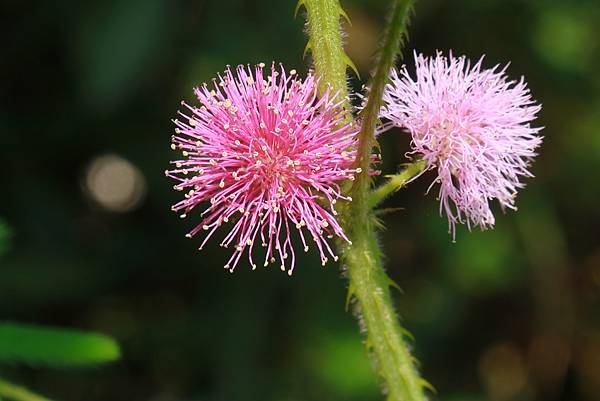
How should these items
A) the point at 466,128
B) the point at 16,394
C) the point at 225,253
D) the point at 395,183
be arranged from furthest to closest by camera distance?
the point at 225,253 → the point at 16,394 → the point at 466,128 → the point at 395,183

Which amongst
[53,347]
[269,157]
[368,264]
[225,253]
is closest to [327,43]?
[269,157]

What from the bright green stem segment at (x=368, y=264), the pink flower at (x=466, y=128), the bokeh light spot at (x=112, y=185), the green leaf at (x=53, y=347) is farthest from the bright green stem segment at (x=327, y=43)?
the bokeh light spot at (x=112, y=185)

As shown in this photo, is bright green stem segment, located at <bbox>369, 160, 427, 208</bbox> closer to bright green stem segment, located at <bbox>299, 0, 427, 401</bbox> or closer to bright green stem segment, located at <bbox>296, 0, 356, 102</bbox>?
bright green stem segment, located at <bbox>299, 0, 427, 401</bbox>

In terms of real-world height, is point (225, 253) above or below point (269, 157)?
above

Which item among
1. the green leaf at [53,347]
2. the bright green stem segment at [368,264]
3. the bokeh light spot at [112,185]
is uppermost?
the bokeh light spot at [112,185]

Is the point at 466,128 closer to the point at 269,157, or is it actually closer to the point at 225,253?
the point at 269,157

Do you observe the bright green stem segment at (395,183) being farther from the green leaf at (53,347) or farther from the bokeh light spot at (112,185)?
the bokeh light spot at (112,185)
